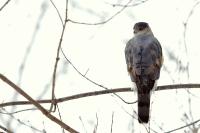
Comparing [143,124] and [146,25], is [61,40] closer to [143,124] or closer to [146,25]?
[143,124]

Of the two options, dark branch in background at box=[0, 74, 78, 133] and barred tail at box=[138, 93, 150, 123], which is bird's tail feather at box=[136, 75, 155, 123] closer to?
barred tail at box=[138, 93, 150, 123]

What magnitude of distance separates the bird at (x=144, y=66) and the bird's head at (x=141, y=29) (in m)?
0.36

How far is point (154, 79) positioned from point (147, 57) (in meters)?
0.31

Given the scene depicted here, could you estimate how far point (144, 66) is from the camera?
6.19 metres

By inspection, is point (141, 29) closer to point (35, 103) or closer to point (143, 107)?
point (143, 107)

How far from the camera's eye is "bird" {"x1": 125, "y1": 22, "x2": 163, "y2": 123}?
5863 millimetres

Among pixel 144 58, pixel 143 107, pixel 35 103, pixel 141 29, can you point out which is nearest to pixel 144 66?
pixel 144 58

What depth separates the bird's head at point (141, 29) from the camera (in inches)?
281

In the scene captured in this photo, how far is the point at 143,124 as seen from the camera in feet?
18.5

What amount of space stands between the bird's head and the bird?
1.18ft

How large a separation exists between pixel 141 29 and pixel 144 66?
3.77 feet

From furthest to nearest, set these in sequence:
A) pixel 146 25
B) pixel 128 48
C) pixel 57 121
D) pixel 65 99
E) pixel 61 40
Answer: pixel 146 25 → pixel 128 48 → pixel 65 99 → pixel 61 40 → pixel 57 121

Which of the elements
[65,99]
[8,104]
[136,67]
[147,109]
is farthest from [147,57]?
[8,104]

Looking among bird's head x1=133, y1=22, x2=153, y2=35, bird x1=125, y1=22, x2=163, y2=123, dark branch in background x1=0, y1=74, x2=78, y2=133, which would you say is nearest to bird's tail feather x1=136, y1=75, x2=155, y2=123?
bird x1=125, y1=22, x2=163, y2=123
